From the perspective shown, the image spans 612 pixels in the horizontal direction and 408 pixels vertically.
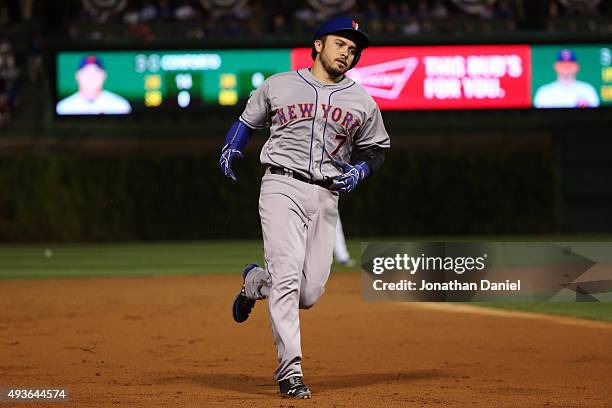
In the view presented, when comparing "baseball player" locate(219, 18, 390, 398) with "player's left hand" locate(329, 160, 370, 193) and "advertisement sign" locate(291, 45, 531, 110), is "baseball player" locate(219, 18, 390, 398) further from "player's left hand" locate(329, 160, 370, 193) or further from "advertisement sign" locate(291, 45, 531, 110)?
"advertisement sign" locate(291, 45, 531, 110)

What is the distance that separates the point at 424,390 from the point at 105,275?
10.9 m

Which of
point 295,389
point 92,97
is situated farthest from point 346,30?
point 92,97

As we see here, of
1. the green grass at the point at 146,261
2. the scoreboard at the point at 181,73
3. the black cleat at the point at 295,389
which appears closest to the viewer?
the black cleat at the point at 295,389

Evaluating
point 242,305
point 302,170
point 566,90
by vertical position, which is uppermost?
point 566,90

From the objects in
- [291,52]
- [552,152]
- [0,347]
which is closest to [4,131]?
[291,52]

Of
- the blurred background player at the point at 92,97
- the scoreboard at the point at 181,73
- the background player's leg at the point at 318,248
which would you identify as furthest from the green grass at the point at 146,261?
the background player's leg at the point at 318,248

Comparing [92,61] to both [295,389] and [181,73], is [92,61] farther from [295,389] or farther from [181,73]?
[295,389]

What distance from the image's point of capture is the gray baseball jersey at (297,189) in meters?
5.96

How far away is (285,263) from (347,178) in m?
0.60

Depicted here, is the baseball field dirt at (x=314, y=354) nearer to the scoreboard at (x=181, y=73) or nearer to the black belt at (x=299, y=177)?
the black belt at (x=299, y=177)

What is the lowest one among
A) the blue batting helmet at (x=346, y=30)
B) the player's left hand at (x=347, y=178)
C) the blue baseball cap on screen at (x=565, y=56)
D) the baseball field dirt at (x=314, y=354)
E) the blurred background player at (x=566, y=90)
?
the baseball field dirt at (x=314, y=354)

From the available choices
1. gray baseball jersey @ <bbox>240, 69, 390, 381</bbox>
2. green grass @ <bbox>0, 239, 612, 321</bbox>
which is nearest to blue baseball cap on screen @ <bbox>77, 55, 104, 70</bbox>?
green grass @ <bbox>0, 239, 612, 321</bbox>

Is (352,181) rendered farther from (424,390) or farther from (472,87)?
(472,87)

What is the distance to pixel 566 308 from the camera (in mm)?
A: 11617
